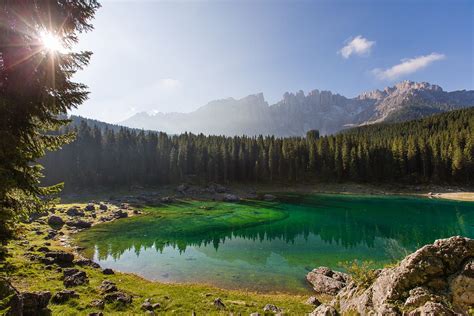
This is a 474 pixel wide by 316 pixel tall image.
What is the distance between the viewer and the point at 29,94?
8.80 meters

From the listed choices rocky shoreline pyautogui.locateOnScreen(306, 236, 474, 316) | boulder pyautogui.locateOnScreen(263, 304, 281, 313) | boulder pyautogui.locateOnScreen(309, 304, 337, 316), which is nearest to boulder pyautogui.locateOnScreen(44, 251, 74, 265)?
boulder pyautogui.locateOnScreen(263, 304, 281, 313)

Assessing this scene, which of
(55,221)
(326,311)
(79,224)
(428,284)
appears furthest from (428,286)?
(55,221)

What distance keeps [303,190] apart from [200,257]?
278ft

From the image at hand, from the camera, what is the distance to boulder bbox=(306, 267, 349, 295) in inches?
904

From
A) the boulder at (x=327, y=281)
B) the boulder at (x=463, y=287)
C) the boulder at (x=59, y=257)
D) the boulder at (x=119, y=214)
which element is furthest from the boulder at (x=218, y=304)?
the boulder at (x=119, y=214)

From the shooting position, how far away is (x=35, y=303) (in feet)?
45.5

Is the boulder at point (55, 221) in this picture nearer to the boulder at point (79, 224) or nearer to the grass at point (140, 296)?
the boulder at point (79, 224)

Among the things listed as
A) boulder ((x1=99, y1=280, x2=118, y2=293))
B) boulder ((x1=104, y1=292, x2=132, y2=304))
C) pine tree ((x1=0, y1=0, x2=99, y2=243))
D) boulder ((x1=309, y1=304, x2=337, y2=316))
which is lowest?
boulder ((x1=99, y1=280, x2=118, y2=293))

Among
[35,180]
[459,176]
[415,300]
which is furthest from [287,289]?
[459,176]

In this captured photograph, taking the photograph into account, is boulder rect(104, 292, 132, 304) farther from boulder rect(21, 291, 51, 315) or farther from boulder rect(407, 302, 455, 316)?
boulder rect(407, 302, 455, 316)

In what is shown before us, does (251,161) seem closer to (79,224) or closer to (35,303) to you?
(79,224)

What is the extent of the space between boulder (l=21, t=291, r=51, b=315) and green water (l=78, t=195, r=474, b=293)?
1432 centimetres

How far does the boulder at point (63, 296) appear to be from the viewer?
640 inches

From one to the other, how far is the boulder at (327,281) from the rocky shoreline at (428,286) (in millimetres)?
16333
